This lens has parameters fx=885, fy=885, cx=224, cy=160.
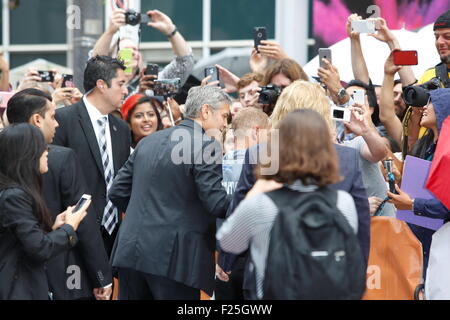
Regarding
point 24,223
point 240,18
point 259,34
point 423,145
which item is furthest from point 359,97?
point 240,18

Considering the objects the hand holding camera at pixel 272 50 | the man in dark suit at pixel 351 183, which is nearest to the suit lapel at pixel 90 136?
the hand holding camera at pixel 272 50

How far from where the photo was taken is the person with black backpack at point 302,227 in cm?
389

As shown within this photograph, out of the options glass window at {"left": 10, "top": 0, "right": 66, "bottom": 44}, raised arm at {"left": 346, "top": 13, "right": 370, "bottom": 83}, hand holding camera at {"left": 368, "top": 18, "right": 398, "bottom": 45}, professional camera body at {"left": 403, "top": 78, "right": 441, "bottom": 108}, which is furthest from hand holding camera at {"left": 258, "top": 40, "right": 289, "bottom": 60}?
glass window at {"left": 10, "top": 0, "right": 66, "bottom": 44}

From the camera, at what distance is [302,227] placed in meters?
3.90

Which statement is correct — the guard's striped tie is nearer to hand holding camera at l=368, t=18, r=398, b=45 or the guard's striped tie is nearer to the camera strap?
hand holding camera at l=368, t=18, r=398, b=45

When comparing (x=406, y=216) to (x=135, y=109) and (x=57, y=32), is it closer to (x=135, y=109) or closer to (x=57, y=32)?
(x=135, y=109)

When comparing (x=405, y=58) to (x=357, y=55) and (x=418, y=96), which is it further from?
(x=357, y=55)

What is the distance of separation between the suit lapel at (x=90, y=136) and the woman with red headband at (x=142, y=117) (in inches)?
37.2

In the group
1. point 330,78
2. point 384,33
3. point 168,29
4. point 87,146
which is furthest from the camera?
point 168,29

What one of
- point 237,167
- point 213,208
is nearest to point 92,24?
point 237,167

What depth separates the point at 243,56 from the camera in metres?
12.0

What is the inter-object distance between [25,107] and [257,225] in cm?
258

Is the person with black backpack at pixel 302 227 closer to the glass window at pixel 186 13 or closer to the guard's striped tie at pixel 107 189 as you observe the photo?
the guard's striped tie at pixel 107 189
